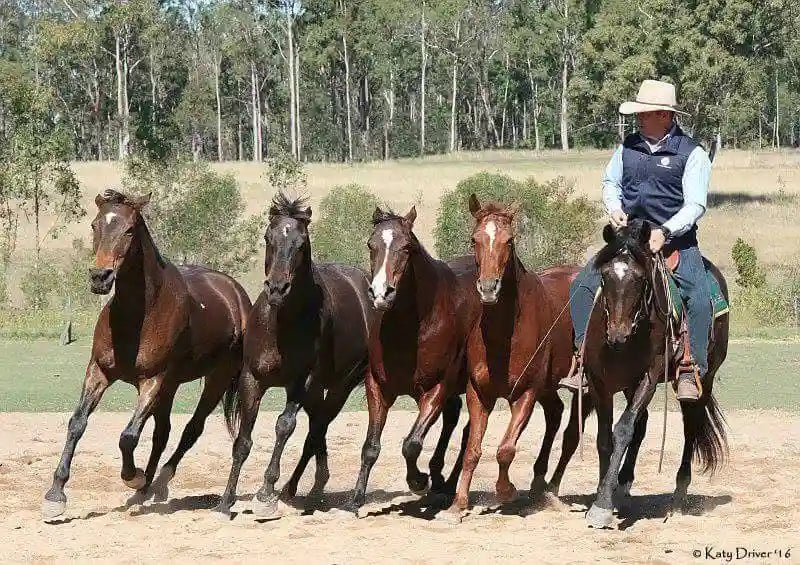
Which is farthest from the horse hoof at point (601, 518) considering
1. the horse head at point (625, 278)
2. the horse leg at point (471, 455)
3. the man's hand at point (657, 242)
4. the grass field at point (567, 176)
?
the grass field at point (567, 176)

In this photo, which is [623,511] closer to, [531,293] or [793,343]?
[531,293]

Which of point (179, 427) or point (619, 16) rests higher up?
point (619, 16)

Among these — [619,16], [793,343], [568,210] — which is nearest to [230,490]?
[793,343]

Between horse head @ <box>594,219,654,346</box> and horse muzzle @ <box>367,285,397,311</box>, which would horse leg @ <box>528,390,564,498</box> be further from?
horse muzzle @ <box>367,285,397,311</box>

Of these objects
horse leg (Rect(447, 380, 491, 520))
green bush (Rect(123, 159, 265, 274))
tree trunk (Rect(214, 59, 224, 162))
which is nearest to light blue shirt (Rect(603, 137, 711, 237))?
horse leg (Rect(447, 380, 491, 520))

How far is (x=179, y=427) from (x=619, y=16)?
172ft

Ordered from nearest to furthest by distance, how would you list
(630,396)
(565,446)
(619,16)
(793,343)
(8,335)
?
(630,396), (565,446), (793,343), (8,335), (619,16)

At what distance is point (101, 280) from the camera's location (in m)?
8.52

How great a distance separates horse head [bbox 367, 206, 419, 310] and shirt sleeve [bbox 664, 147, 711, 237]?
192 cm

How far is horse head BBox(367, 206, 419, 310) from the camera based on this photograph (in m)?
8.30

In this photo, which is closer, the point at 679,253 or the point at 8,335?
the point at 679,253

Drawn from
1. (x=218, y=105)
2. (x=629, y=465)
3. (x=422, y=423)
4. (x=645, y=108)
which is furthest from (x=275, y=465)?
(x=218, y=105)

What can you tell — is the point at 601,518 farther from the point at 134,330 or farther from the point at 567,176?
the point at 567,176

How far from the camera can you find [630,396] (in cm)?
899
